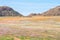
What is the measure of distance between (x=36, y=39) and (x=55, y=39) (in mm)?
2545

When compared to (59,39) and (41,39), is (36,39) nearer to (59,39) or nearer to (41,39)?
(41,39)

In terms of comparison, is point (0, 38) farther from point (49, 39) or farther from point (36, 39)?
point (49, 39)

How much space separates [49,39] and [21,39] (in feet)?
11.4

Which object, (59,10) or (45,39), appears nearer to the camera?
(45,39)

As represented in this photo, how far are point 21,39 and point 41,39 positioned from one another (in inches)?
97.0

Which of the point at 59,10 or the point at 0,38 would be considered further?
the point at 59,10

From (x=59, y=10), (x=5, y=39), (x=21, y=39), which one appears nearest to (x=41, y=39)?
(x=21, y=39)

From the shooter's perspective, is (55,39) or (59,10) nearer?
(55,39)

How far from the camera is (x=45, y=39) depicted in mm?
27469

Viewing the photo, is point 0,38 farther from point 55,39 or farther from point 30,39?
point 55,39

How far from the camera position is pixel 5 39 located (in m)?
26.5

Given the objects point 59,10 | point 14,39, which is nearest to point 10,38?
point 14,39

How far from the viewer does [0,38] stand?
2689 centimetres

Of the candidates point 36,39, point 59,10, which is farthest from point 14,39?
point 59,10
